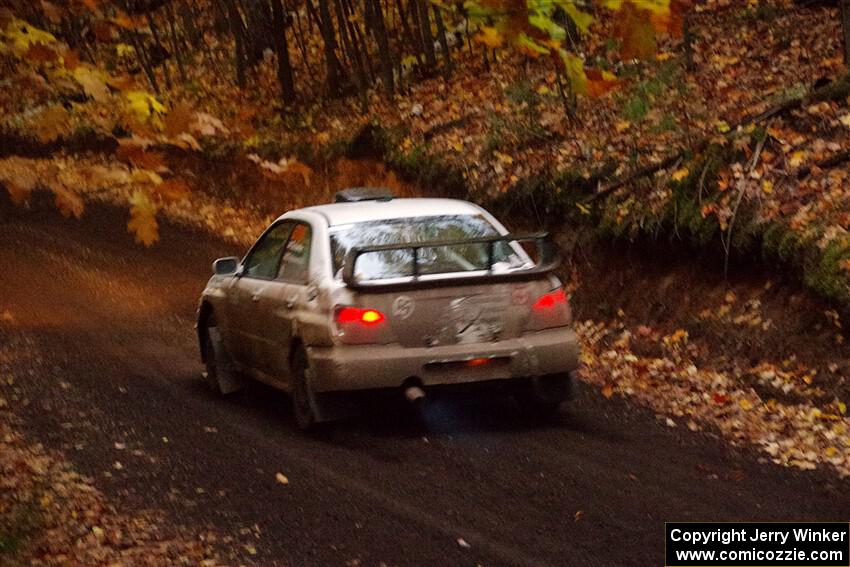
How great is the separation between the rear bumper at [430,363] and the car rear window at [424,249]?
0.59 m

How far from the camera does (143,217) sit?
18.9 ft

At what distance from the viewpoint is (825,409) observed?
31.4ft

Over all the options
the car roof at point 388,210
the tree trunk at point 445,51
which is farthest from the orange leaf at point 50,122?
the tree trunk at point 445,51

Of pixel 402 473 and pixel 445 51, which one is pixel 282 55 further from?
pixel 402 473

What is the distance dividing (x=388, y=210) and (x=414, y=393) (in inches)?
68.5

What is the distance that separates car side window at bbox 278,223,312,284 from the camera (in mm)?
9490

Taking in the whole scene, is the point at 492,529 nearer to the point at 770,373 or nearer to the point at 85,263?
the point at 770,373

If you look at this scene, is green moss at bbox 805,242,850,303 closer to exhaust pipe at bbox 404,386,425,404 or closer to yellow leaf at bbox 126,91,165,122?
exhaust pipe at bbox 404,386,425,404

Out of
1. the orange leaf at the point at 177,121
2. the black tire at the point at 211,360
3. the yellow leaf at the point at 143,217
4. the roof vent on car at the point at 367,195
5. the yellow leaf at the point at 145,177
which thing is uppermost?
the orange leaf at the point at 177,121

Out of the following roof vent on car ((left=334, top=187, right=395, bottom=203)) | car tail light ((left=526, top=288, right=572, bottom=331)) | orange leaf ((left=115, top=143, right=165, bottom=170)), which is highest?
orange leaf ((left=115, top=143, right=165, bottom=170))

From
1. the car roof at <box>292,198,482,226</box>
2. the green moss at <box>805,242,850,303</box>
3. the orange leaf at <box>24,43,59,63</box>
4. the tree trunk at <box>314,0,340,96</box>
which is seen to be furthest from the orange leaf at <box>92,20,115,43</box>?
the tree trunk at <box>314,0,340,96</box>

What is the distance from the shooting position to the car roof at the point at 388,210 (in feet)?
31.8

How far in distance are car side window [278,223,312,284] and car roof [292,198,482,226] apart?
202mm

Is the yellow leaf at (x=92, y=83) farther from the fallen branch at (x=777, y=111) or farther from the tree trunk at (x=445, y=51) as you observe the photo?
the tree trunk at (x=445, y=51)
